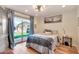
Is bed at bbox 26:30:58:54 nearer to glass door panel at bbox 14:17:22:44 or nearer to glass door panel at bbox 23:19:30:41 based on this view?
glass door panel at bbox 23:19:30:41

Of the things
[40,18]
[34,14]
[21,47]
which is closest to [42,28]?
[40,18]

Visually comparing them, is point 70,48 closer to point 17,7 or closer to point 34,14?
point 34,14

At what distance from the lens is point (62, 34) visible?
4.61 feet

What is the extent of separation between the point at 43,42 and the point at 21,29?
19.6 inches

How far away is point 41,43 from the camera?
4.74 ft

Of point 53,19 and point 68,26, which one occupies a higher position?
point 53,19

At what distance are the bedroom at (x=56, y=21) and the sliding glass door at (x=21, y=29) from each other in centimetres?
7


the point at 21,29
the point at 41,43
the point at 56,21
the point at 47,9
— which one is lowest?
the point at 41,43

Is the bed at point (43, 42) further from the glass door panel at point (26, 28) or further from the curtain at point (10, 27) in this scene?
the curtain at point (10, 27)

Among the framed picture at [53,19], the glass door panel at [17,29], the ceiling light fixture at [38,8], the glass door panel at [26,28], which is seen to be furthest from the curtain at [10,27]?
the framed picture at [53,19]

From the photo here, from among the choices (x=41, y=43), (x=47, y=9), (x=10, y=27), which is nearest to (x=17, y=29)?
(x=10, y=27)

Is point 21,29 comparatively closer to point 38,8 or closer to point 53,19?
point 38,8

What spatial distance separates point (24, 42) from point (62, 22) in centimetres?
82

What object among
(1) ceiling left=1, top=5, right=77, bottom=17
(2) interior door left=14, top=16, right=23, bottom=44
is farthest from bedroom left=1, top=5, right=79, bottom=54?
(2) interior door left=14, top=16, right=23, bottom=44
